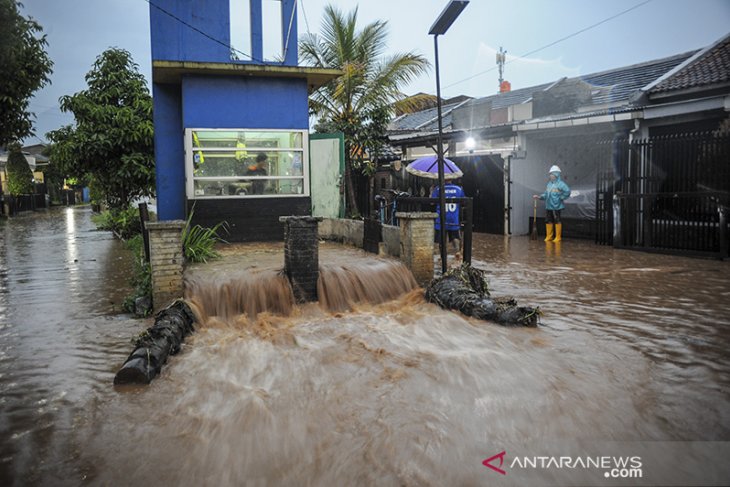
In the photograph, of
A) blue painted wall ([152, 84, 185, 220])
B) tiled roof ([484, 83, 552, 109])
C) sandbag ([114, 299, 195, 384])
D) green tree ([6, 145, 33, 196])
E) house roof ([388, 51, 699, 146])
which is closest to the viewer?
sandbag ([114, 299, 195, 384])

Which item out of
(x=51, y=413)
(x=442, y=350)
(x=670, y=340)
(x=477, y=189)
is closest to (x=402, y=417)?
(x=442, y=350)

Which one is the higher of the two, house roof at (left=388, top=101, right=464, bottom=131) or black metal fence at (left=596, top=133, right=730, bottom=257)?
house roof at (left=388, top=101, right=464, bottom=131)

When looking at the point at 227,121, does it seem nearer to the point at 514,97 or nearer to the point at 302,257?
the point at 302,257

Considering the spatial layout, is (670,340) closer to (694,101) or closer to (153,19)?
(694,101)

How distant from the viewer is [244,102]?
11539mm

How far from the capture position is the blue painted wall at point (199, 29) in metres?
11.8

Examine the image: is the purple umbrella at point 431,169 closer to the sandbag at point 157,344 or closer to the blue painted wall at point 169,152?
the blue painted wall at point 169,152

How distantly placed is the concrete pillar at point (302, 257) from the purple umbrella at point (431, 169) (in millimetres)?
5528

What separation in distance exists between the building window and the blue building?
0.07 ft

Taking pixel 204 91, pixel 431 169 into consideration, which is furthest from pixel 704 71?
pixel 204 91

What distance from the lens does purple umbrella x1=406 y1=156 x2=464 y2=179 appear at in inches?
497

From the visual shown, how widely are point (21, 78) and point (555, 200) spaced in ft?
39.6
